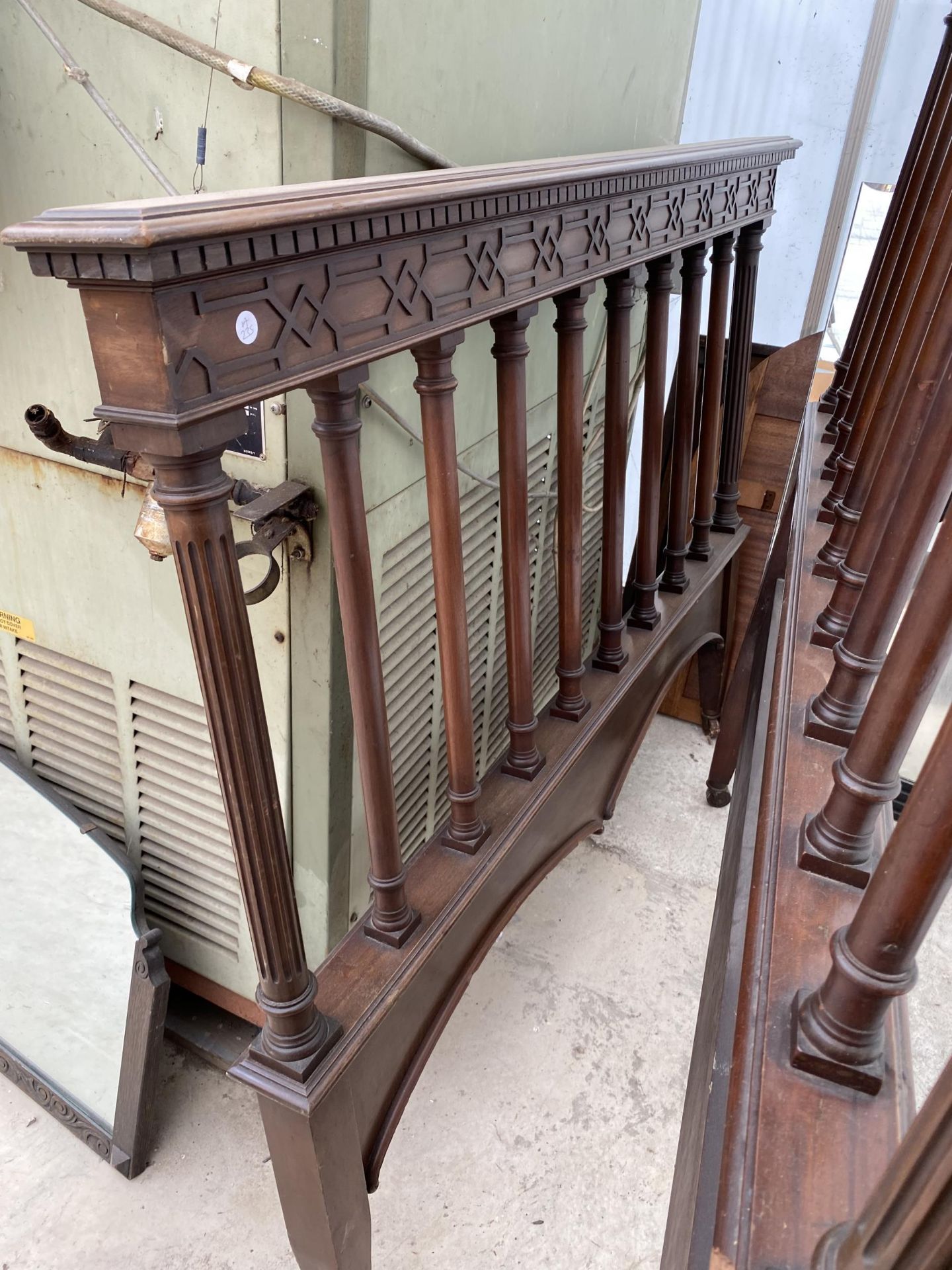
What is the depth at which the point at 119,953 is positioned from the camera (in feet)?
5.40

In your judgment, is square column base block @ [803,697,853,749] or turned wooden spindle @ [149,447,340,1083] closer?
turned wooden spindle @ [149,447,340,1083]

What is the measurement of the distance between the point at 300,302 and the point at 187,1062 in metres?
1.70

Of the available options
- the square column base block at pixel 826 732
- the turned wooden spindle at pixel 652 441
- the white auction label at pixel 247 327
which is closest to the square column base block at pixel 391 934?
the square column base block at pixel 826 732

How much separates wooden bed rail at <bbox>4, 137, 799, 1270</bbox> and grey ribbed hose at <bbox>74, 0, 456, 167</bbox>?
0.18 meters

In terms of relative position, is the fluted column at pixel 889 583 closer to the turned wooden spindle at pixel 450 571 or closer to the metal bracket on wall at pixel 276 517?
the turned wooden spindle at pixel 450 571

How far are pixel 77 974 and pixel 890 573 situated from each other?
1.61 meters

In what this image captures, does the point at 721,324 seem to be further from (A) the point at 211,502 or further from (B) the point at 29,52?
(A) the point at 211,502

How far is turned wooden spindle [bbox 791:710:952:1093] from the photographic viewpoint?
52 cm

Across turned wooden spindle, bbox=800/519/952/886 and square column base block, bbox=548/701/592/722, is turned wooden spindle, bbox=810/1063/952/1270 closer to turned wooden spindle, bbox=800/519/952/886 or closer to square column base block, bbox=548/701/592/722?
turned wooden spindle, bbox=800/519/952/886

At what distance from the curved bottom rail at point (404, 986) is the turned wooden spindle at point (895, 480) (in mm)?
543

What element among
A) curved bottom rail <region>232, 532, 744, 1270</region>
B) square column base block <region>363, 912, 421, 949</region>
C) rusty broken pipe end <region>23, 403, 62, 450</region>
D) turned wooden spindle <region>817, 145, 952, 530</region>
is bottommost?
curved bottom rail <region>232, 532, 744, 1270</region>

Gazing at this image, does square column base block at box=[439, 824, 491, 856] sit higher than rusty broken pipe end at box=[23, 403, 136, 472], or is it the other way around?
rusty broken pipe end at box=[23, 403, 136, 472]

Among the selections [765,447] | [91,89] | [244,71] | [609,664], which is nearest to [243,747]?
[244,71]

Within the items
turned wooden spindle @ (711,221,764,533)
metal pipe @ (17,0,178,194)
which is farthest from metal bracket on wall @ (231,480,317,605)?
turned wooden spindle @ (711,221,764,533)
